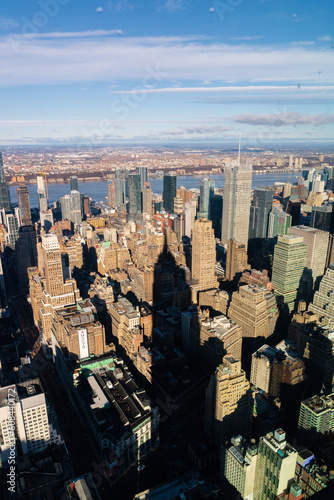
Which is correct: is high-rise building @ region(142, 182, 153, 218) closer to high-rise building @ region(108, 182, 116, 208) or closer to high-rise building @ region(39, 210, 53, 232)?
high-rise building @ region(108, 182, 116, 208)

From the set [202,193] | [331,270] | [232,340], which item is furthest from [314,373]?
[202,193]

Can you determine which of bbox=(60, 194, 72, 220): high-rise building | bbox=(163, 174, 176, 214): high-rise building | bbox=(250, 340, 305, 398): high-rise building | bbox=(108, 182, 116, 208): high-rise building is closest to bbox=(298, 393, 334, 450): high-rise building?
bbox=(250, 340, 305, 398): high-rise building

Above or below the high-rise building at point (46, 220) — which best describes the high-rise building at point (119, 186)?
above

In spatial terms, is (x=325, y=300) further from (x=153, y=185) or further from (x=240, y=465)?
(x=153, y=185)

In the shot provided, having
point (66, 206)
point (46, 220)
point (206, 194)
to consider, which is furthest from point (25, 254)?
point (206, 194)

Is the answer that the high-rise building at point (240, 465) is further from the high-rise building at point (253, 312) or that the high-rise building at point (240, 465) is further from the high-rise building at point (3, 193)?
the high-rise building at point (3, 193)

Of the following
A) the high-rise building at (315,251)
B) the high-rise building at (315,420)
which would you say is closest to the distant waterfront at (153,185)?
the high-rise building at (315,251)

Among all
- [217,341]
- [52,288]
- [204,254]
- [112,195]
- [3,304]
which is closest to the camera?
[217,341]
